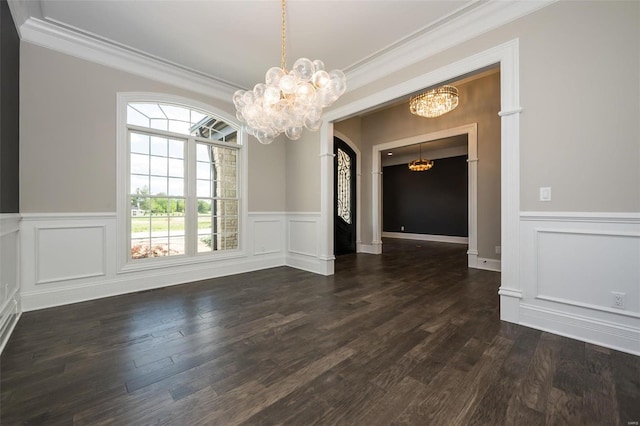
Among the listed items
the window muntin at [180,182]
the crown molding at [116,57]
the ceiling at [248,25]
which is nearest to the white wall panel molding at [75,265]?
the window muntin at [180,182]

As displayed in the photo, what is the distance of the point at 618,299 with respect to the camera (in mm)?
1885

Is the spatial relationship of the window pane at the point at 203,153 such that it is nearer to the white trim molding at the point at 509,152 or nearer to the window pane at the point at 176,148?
the window pane at the point at 176,148

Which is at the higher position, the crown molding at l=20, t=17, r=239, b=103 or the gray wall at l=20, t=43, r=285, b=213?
the crown molding at l=20, t=17, r=239, b=103

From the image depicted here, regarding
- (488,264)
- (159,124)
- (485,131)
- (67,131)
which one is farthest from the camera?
(485,131)

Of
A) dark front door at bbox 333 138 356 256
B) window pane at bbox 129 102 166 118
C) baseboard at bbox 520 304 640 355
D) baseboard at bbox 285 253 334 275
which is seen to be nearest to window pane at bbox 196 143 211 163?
window pane at bbox 129 102 166 118

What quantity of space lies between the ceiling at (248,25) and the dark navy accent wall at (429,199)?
248 inches

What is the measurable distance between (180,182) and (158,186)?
30 cm

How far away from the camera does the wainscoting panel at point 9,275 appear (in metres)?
1.99

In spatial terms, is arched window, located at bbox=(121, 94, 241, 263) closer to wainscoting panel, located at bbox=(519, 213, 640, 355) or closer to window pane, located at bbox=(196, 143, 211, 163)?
window pane, located at bbox=(196, 143, 211, 163)

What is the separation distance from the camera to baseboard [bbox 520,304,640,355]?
183 cm

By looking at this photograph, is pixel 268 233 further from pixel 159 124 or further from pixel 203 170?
pixel 159 124

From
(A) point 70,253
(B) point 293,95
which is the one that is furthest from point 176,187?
(B) point 293,95

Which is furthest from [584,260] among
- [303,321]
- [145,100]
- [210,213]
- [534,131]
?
[145,100]

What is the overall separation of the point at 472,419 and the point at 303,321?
1.44m
